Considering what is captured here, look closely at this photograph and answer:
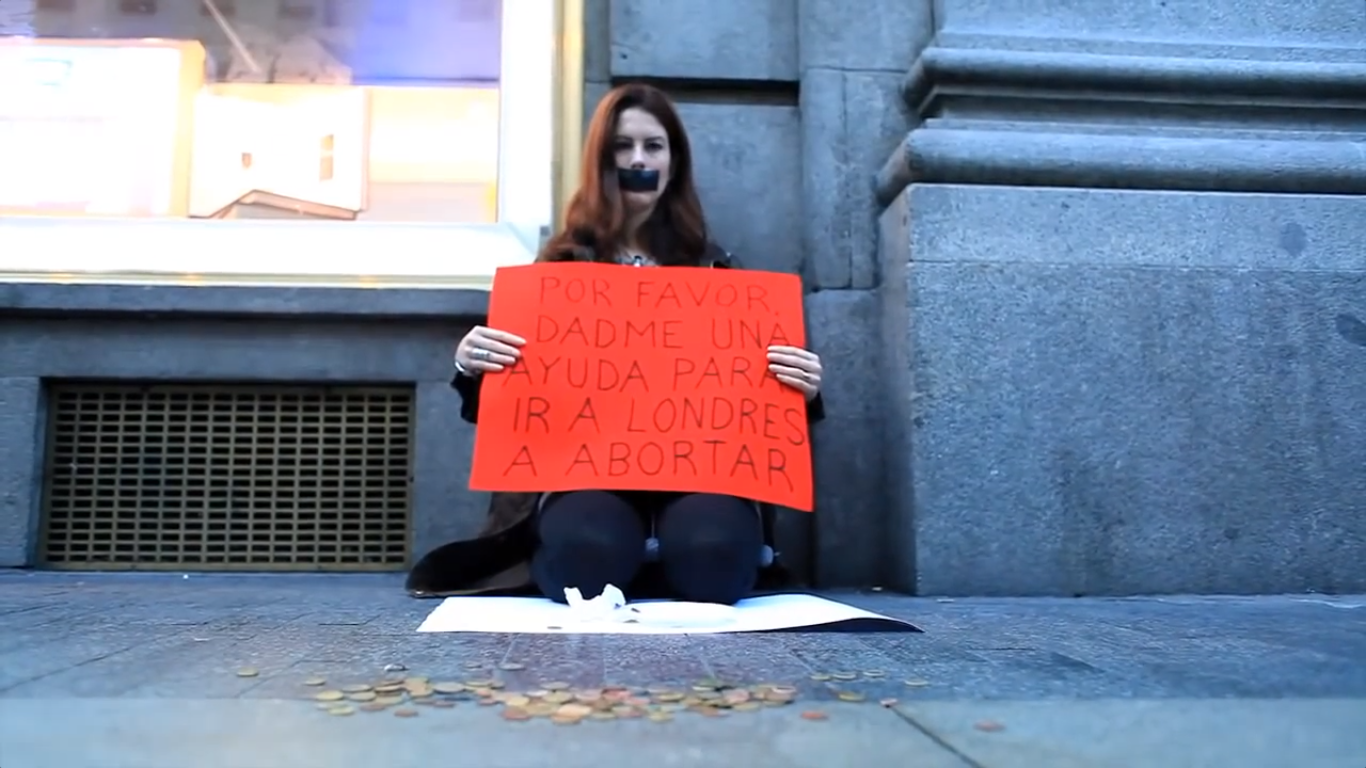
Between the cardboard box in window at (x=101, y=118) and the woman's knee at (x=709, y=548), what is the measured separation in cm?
251

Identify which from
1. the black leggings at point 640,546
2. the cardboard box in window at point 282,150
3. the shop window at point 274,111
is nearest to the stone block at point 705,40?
the shop window at point 274,111

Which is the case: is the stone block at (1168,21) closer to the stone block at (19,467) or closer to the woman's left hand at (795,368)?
the woman's left hand at (795,368)

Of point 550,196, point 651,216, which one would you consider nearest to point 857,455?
point 651,216

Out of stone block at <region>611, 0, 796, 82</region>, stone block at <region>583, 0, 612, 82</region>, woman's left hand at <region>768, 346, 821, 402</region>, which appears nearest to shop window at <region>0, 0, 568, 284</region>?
stone block at <region>583, 0, 612, 82</region>

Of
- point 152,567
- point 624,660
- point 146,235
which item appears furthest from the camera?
point 146,235

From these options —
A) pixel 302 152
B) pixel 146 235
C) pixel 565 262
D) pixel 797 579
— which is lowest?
pixel 797 579

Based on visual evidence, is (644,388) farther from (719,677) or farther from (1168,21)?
(1168,21)

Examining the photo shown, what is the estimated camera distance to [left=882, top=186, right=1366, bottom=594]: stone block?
3131 millimetres

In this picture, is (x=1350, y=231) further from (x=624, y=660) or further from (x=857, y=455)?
(x=624, y=660)

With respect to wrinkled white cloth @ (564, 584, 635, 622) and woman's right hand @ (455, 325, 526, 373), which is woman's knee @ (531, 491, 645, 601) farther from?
woman's right hand @ (455, 325, 526, 373)

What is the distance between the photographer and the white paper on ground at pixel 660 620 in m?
2.27

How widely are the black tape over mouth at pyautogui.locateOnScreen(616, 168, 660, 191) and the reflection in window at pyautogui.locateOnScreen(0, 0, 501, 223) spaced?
0.97 metres

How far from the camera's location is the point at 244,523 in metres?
3.61

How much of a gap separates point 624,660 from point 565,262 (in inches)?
55.9
